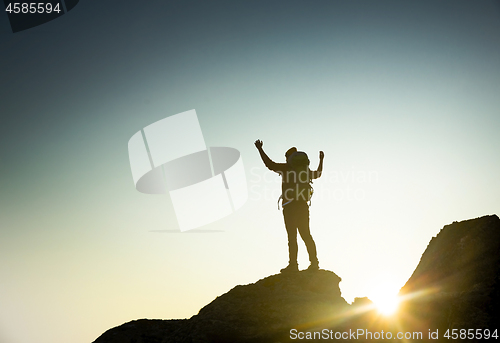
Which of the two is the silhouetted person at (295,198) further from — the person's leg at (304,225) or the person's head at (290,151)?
the person's head at (290,151)

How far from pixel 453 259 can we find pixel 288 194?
4765 millimetres

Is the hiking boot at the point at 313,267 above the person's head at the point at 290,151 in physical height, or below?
below

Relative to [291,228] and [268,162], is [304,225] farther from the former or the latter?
Answer: [268,162]

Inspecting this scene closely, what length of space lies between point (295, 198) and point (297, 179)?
62 centimetres

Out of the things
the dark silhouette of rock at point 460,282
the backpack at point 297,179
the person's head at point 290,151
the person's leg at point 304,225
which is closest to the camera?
the dark silhouette of rock at point 460,282

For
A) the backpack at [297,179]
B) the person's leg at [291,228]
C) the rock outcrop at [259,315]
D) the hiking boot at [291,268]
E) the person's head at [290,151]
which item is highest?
the person's head at [290,151]

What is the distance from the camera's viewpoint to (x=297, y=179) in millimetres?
10656

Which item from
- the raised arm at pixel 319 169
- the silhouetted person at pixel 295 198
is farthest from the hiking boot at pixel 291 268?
A: the raised arm at pixel 319 169

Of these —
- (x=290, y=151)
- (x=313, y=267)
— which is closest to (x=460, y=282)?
(x=313, y=267)

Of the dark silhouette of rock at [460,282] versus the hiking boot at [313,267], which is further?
the hiking boot at [313,267]

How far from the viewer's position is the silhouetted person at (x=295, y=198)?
1050cm

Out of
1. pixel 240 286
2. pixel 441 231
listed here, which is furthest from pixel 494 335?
pixel 240 286

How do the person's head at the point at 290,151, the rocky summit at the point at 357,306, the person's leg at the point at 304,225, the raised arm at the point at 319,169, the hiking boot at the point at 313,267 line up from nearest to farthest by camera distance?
the rocky summit at the point at 357,306, the person's leg at the point at 304,225, the hiking boot at the point at 313,267, the person's head at the point at 290,151, the raised arm at the point at 319,169

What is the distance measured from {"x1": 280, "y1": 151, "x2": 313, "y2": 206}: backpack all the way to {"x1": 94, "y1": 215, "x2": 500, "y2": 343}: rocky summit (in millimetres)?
2511
